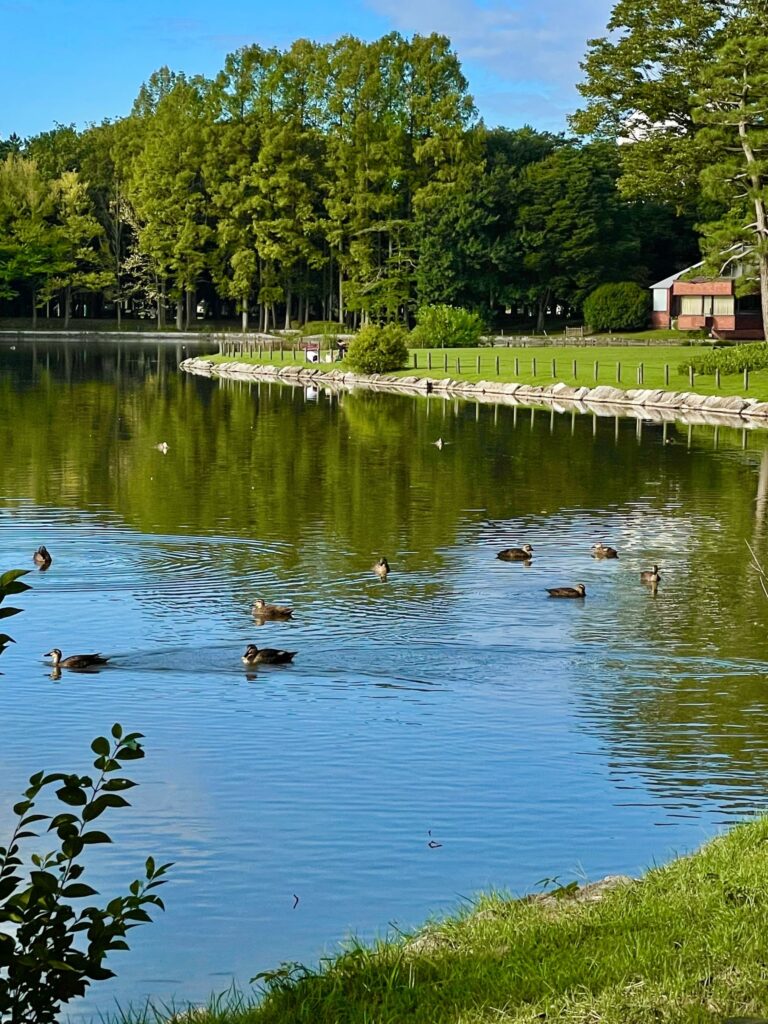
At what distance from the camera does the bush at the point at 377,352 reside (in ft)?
225

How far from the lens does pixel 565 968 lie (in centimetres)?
658

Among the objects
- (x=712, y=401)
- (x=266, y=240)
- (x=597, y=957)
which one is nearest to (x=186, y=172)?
(x=266, y=240)

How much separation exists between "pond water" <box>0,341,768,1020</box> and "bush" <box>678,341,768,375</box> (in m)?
24.7

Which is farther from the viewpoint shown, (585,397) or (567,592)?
(585,397)

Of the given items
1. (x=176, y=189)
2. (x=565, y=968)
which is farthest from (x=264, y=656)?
(x=176, y=189)

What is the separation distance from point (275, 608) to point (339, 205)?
304 feet

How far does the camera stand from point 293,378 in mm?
71875

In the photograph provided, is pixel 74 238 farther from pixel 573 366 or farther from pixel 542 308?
pixel 573 366

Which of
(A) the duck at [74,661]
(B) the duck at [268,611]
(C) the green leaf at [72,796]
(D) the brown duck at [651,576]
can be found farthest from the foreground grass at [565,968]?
(D) the brown duck at [651,576]

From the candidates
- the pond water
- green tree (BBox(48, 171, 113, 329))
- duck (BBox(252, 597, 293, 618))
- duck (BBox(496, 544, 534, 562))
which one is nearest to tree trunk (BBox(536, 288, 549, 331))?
green tree (BBox(48, 171, 113, 329))

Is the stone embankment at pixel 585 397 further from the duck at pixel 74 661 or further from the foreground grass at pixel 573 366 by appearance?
the duck at pixel 74 661

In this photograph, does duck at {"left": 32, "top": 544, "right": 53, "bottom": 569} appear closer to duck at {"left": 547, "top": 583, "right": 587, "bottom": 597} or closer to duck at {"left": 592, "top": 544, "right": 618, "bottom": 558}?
duck at {"left": 547, "top": 583, "right": 587, "bottom": 597}

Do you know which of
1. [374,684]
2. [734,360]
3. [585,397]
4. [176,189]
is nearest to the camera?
[374,684]

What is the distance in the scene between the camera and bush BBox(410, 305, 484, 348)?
278 feet
